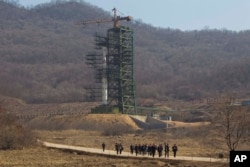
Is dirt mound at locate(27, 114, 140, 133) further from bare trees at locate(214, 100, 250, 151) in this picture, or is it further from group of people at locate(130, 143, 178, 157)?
bare trees at locate(214, 100, 250, 151)

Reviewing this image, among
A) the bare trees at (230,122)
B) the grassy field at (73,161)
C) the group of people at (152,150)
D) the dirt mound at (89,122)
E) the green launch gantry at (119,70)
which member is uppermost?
the green launch gantry at (119,70)

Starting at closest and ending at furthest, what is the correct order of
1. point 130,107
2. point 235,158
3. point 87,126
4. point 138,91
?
point 235,158
point 87,126
point 130,107
point 138,91

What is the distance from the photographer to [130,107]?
8256 centimetres

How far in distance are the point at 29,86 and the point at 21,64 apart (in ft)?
126

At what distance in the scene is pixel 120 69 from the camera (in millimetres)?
81188

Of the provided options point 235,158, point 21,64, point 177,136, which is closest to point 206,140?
point 177,136

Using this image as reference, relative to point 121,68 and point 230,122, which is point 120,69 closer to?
point 121,68

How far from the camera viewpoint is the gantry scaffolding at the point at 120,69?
81.8 meters

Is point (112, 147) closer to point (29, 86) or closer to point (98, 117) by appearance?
point (98, 117)

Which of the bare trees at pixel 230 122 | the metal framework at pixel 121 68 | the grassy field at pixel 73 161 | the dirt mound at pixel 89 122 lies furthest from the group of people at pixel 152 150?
the metal framework at pixel 121 68

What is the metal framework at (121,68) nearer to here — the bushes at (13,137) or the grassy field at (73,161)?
the bushes at (13,137)

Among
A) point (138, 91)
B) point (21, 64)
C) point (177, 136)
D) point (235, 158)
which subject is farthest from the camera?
point (21, 64)

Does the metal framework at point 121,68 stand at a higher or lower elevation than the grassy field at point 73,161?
higher

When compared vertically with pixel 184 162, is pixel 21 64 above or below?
above
